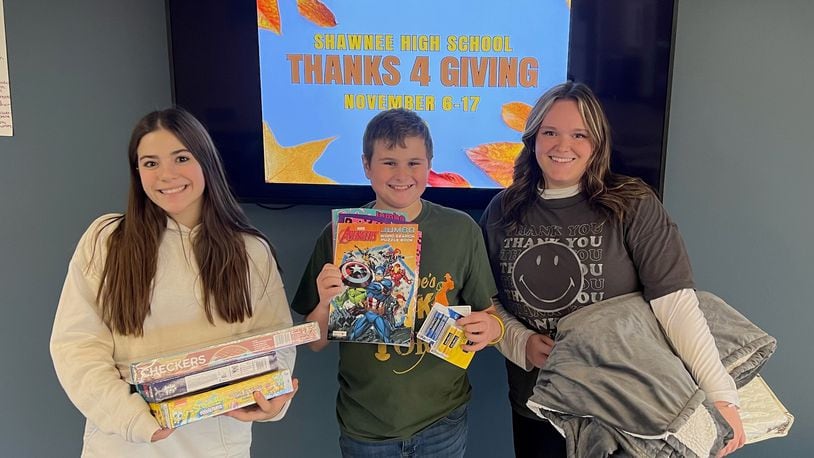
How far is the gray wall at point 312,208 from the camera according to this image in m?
1.81

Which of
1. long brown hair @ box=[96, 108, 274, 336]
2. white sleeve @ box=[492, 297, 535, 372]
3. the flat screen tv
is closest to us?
long brown hair @ box=[96, 108, 274, 336]

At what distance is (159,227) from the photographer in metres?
1.35

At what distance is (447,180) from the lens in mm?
1878

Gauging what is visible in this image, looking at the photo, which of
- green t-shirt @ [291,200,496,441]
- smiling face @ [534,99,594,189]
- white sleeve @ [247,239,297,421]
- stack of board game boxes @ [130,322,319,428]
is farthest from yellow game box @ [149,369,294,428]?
smiling face @ [534,99,594,189]

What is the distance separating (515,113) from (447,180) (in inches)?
12.3

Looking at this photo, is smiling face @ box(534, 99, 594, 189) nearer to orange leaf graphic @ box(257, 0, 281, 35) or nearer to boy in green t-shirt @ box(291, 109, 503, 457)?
boy in green t-shirt @ box(291, 109, 503, 457)

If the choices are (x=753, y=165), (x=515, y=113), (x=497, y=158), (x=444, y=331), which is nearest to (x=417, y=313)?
(x=444, y=331)

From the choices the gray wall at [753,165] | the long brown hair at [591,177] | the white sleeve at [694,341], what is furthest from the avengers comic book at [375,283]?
the gray wall at [753,165]

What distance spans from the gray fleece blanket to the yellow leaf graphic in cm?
99

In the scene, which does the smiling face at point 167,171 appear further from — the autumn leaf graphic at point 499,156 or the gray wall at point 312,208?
the autumn leaf graphic at point 499,156

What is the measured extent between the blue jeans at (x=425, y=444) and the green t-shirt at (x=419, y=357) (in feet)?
0.07

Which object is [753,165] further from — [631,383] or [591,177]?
[631,383]

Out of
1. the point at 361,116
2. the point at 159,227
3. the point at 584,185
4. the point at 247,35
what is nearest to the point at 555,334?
the point at 584,185

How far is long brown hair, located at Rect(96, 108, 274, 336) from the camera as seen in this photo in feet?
4.21
